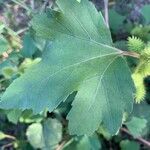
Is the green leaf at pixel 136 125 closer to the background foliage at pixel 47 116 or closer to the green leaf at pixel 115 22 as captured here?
the background foliage at pixel 47 116

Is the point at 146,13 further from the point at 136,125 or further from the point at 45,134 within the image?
the point at 45,134

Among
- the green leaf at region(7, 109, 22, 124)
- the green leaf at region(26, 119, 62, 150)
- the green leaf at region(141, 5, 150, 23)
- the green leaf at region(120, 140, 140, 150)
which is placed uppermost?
the green leaf at region(141, 5, 150, 23)

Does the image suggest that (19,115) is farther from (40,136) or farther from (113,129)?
(113,129)

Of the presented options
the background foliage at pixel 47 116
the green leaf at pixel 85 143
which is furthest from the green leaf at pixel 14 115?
the green leaf at pixel 85 143

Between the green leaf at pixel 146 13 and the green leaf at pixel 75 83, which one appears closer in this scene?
the green leaf at pixel 75 83

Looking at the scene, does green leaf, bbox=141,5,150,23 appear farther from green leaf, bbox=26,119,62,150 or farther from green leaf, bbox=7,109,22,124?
green leaf, bbox=7,109,22,124

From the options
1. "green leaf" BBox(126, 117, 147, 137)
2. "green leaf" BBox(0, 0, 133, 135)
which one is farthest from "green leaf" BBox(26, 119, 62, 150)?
"green leaf" BBox(0, 0, 133, 135)
